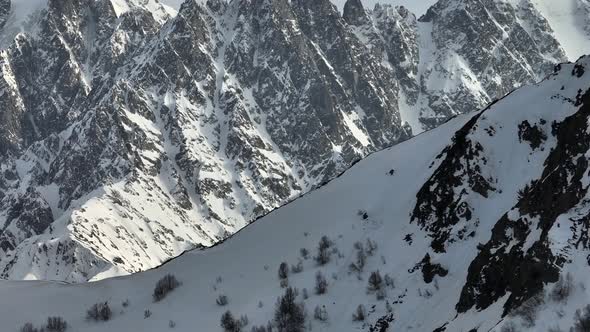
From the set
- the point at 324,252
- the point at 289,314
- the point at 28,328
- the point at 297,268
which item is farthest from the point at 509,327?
the point at 28,328

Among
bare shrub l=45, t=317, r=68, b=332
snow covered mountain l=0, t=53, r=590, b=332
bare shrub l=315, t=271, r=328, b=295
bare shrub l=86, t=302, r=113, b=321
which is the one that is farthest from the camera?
bare shrub l=86, t=302, r=113, b=321

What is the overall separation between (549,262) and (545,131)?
19263 millimetres

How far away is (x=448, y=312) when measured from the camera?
3766 cm

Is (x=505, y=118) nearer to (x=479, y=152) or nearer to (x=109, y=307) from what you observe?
(x=479, y=152)

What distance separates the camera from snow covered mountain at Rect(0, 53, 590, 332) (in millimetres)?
30219

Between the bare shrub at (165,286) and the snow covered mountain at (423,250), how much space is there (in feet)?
0.60

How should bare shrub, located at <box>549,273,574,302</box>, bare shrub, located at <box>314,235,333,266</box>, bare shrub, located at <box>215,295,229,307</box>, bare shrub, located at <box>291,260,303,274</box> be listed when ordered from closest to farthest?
bare shrub, located at <box>549,273,574,302</box>
bare shrub, located at <box>215,295,229,307</box>
bare shrub, located at <box>314,235,333,266</box>
bare shrub, located at <box>291,260,303,274</box>

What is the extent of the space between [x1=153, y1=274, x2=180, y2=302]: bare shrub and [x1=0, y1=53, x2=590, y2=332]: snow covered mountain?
0.18 m

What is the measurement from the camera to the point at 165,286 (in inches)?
2174

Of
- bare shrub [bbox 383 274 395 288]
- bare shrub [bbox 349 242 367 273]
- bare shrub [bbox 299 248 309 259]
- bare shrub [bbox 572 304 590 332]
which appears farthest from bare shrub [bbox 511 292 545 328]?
bare shrub [bbox 299 248 309 259]

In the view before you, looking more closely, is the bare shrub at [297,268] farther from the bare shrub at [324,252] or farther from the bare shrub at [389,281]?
the bare shrub at [389,281]

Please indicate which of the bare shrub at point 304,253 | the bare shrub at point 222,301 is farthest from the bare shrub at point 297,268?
the bare shrub at point 222,301

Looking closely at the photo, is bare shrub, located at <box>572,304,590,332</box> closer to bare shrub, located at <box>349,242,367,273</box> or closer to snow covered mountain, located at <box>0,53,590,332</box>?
snow covered mountain, located at <box>0,53,590,332</box>

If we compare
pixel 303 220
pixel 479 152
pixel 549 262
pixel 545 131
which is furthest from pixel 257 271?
pixel 549 262
